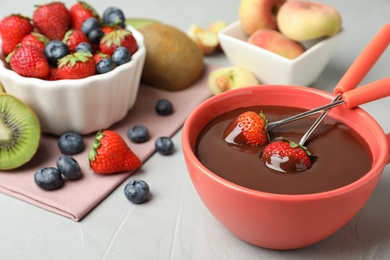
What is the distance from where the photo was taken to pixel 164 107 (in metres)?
1.50

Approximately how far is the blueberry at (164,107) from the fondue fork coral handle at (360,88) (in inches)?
18.4

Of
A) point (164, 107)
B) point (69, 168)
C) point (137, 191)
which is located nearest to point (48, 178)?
point (69, 168)

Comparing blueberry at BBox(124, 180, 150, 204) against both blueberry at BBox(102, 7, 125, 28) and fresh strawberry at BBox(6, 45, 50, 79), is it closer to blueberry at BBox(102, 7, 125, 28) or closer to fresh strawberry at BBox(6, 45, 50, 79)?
fresh strawberry at BBox(6, 45, 50, 79)

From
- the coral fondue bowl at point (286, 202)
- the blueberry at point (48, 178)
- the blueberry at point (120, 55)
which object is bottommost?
the blueberry at point (48, 178)

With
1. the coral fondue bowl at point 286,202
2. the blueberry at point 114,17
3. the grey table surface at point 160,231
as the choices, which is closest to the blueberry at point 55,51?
the blueberry at point 114,17

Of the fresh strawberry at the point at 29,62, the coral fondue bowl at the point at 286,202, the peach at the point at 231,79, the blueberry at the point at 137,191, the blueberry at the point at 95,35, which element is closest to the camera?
the coral fondue bowl at the point at 286,202

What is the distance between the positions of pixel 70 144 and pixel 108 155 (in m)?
0.14

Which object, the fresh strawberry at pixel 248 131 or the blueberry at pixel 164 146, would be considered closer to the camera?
the fresh strawberry at pixel 248 131

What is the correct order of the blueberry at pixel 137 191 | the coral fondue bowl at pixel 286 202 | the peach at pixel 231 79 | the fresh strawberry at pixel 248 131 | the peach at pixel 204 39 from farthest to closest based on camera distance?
the peach at pixel 204 39, the peach at pixel 231 79, the blueberry at pixel 137 191, the fresh strawberry at pixel 248 131, the coral fondue bowl at pixel 286 202

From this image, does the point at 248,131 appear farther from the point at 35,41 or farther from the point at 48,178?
the point at 35,41

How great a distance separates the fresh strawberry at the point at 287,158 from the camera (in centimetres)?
97

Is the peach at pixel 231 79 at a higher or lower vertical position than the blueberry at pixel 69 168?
higher

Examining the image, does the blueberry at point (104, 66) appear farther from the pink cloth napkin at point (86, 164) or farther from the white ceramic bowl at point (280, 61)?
the white ceramic bowl at point (280, 61)

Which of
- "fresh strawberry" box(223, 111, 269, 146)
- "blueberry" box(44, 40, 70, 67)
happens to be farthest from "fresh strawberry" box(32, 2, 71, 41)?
"fresh strawberry" box(223, 111, 269, 146)
